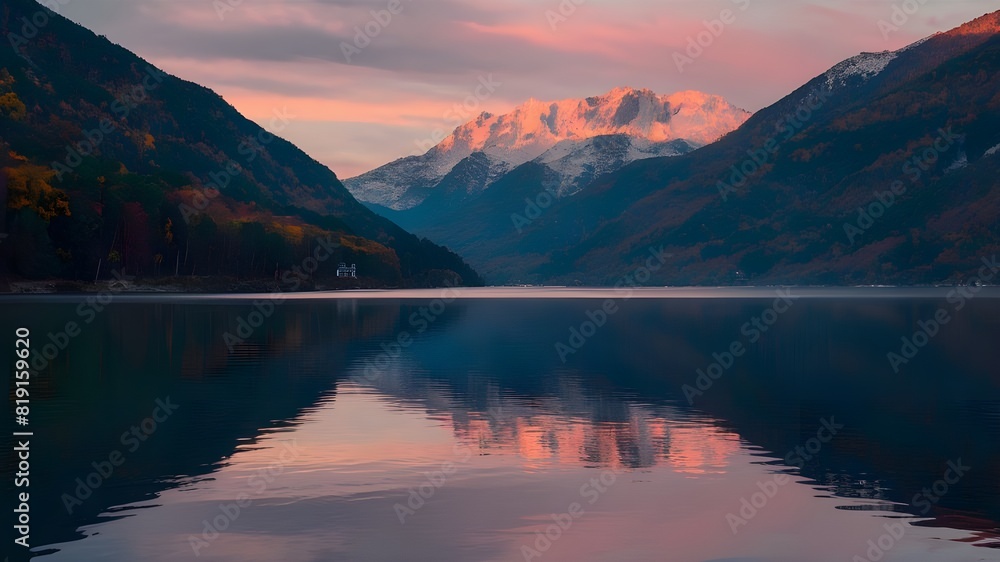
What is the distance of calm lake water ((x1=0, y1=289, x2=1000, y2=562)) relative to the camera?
3222 cm

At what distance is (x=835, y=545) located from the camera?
31812mm

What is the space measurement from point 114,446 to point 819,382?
48.2m

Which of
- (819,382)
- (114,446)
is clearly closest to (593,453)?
(114,446)

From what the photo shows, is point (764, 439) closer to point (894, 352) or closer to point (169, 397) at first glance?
point (169, 397)

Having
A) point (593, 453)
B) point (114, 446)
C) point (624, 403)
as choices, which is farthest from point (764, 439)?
point (114, 446)

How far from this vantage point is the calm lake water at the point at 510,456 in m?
32.2

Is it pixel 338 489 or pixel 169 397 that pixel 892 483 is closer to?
pixel 338 489

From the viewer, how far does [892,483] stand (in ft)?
134

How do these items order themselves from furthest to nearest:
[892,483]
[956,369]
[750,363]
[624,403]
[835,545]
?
1. [750,363]
2. [956,369]
3. [624,403]
4. [892,483]
5. [835,545]

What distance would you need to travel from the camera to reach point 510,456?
46312 millimetres

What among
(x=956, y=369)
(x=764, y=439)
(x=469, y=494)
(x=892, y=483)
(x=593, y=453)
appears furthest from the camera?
(x=956, y=369)

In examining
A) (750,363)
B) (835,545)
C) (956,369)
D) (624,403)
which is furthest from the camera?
(750,363)

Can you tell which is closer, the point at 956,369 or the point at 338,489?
the point at 338,489

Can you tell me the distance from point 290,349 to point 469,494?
226 ft
